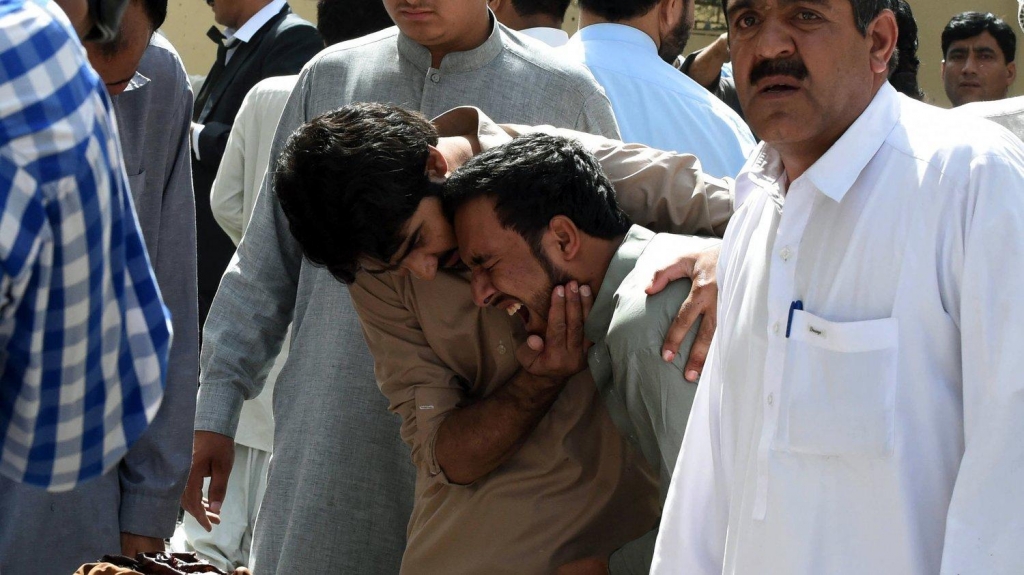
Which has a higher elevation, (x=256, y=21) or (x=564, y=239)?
(x=564, y=239)

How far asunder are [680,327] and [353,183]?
0.76 meters

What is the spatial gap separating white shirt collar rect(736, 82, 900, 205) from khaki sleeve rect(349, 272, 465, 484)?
41.1 inches

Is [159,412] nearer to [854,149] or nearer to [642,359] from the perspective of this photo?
[642,359]

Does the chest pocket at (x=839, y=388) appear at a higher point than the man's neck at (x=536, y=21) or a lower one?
higher

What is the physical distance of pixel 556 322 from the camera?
98.7 inches

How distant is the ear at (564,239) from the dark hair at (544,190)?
0.05 feet

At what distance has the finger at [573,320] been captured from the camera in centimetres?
248

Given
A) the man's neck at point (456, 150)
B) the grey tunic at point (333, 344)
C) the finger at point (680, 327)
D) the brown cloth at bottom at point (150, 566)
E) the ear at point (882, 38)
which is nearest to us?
the ear at point (882, 38)

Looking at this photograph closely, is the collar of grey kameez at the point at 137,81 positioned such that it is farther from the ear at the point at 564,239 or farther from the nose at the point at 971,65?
the nose at the point at 971,65

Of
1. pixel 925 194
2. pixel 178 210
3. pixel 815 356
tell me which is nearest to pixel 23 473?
pixel 815 356

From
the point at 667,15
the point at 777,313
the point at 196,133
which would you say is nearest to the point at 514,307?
the point at 777,313

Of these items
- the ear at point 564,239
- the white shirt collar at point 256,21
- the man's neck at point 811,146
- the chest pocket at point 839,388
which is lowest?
the white shirt collar at point 256,21

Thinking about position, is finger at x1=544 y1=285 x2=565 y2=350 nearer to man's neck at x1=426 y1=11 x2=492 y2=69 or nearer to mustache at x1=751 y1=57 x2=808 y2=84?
mustache at x1=751 y1=57 x2=808 y2=84

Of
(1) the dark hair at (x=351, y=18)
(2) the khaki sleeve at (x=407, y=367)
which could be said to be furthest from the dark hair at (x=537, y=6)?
(2) the khaki sleeve at (x=407, y=367)
